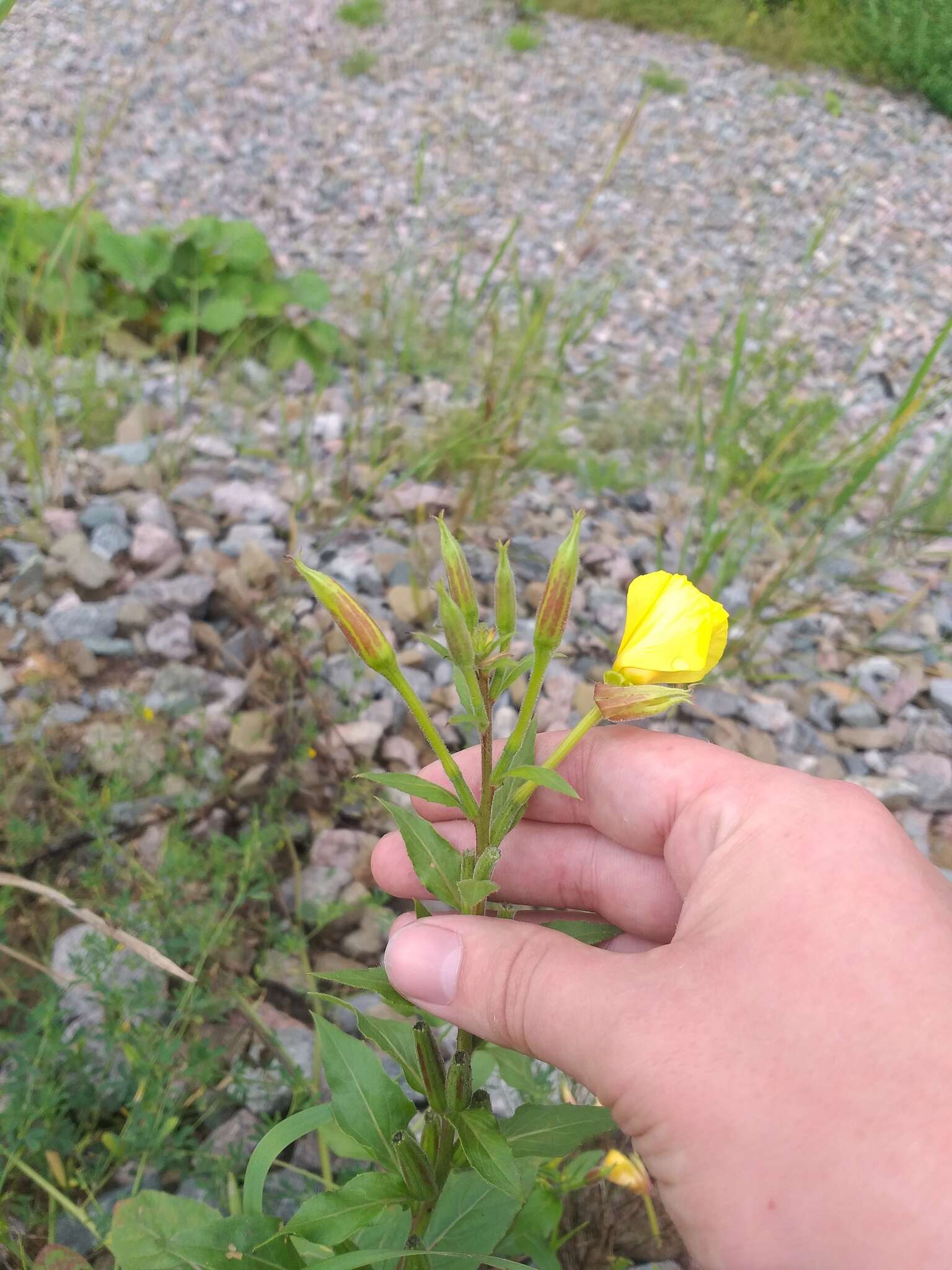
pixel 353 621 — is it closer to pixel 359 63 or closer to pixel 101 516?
pixel 101 516

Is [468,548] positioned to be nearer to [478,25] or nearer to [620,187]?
[620,187]


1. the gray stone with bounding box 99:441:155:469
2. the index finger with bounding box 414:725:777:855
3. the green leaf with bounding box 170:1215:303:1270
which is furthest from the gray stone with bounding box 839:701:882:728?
the gray stone with bounding box 99:441:155:469

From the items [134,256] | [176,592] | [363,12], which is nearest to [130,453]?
[176,592]

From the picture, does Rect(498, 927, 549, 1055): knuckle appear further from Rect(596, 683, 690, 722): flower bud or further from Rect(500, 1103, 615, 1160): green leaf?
Rect(596, 683, 690, 722): flower bud

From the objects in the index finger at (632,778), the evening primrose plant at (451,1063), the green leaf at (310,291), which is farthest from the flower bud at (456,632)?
the green leaf at (310,291)

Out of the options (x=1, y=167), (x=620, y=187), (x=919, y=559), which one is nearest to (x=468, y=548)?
(x=919, y=559)

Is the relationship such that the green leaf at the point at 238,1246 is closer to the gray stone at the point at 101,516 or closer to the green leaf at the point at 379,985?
the green leaf at the point at 379,985
